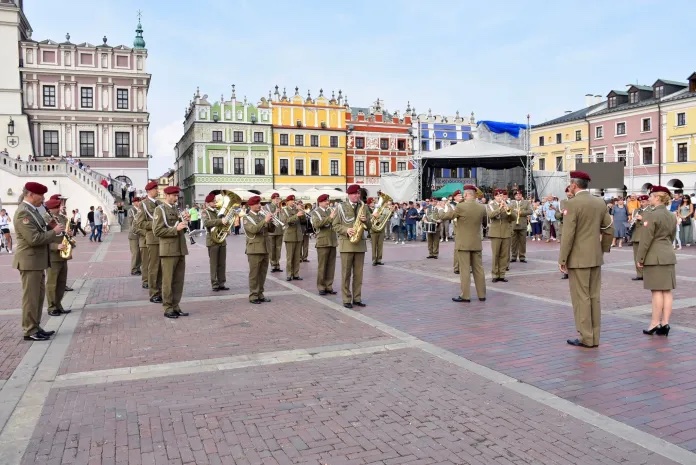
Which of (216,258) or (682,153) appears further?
(682,153)

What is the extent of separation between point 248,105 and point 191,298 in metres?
52.3

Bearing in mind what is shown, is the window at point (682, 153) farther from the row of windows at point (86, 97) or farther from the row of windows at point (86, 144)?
Answer: the row of windows at point (86, 97)

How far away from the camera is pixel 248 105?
60.6 meters

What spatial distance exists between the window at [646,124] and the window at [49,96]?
→ 50515mm

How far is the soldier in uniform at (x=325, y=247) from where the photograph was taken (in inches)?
436

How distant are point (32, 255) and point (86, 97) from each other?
4402cm

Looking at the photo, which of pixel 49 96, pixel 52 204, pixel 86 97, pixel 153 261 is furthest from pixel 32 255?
Result: pixel 49 96

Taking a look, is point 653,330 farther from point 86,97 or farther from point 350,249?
point 86,97

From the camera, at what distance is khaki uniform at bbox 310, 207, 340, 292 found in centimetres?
1106

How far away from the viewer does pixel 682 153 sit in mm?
49688

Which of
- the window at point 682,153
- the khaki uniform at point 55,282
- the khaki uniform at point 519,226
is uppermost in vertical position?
the window at point 682,153

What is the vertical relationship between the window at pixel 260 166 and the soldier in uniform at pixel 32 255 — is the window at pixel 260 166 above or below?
above

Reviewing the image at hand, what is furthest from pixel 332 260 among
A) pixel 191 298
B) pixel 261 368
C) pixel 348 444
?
pixel 348 444

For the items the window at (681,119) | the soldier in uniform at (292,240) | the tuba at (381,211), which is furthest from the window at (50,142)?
the window at (681,119)
